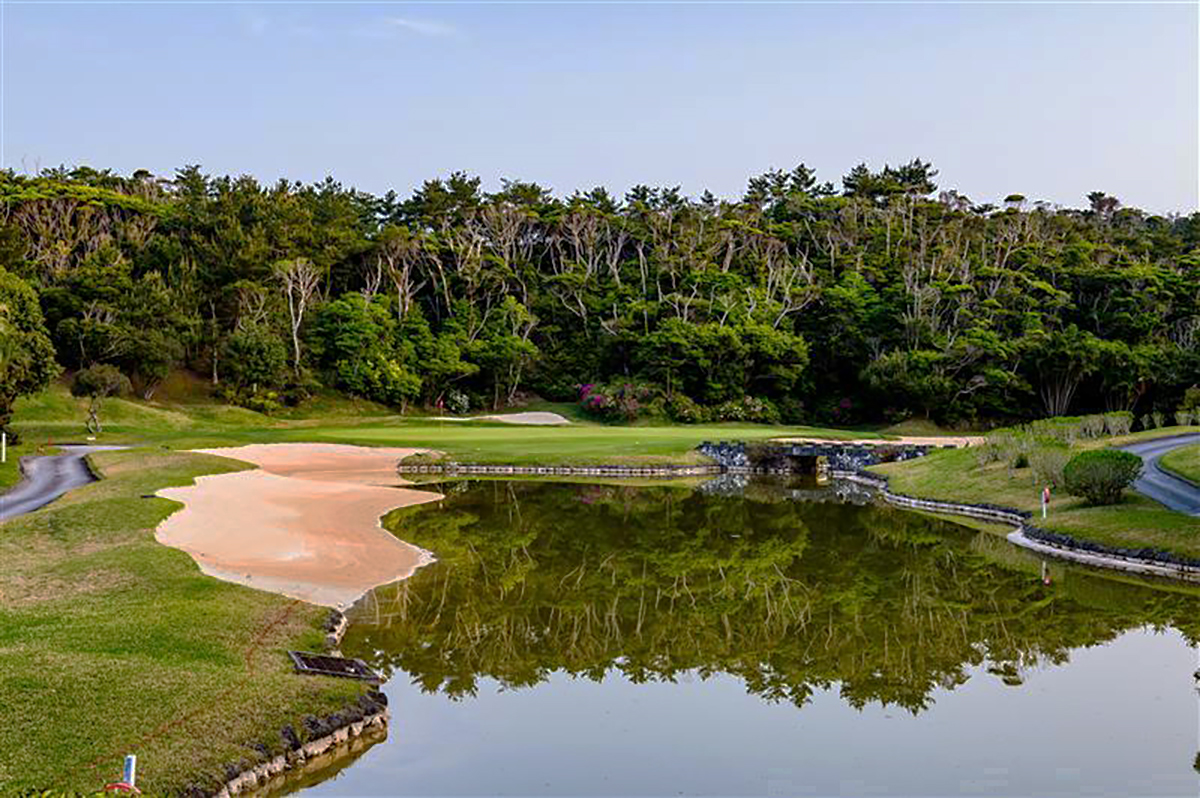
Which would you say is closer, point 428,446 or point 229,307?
point 428,446

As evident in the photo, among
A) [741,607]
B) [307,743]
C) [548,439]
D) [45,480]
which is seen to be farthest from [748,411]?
[307,743]

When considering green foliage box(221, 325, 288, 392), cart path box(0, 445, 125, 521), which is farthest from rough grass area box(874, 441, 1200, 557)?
green foliage box(221, 325, 288, 392)

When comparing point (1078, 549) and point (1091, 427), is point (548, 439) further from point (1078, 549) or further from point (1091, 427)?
point (1078, 549)

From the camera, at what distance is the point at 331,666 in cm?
1438

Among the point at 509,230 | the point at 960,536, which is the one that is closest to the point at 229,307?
the point at 509,230

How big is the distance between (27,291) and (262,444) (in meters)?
12.7

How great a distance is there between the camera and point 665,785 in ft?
37.6

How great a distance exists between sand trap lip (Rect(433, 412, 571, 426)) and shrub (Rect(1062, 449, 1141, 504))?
43925mm

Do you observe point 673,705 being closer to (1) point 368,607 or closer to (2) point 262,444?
(1) point 368,607

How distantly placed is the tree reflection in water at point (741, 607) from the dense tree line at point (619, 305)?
41.6 m

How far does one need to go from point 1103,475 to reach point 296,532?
22861mm

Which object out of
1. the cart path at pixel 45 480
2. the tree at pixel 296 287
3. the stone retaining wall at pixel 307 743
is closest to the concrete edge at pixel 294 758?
the stone retaining wall at pixel 307 743

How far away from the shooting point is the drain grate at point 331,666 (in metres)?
14.1

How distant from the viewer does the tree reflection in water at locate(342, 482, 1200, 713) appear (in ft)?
52.6
